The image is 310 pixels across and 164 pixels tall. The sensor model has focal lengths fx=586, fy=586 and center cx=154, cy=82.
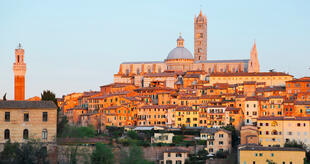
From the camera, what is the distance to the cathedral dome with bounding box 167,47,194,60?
303 feet

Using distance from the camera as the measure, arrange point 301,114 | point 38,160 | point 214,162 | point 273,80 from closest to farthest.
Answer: point 38,160 → point 214,162 → point 301,114 → point 273,80

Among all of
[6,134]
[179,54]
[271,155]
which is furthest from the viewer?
[179,54]

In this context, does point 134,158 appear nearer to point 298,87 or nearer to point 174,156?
point 174,156

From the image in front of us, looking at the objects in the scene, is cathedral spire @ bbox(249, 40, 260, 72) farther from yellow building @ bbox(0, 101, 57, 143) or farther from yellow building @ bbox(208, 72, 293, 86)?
yellow building @ bbox(0, 101, 57, 143)

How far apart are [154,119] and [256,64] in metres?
28.1

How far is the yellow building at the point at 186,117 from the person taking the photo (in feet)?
203

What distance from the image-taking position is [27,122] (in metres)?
46.6

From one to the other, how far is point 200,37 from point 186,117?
4539cm

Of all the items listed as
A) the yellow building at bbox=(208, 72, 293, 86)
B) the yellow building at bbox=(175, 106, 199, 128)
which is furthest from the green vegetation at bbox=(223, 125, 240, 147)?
the yellow building at bbox=(208, 72, 293, 86)

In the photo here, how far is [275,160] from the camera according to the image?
1892 inches

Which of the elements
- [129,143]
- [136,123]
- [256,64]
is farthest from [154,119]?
[256,64]

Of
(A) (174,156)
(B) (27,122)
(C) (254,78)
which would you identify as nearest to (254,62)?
(C) (254,78)

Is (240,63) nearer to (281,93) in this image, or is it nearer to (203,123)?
(281,93)

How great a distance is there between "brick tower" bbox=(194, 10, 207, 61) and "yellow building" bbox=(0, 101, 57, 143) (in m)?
59.6
